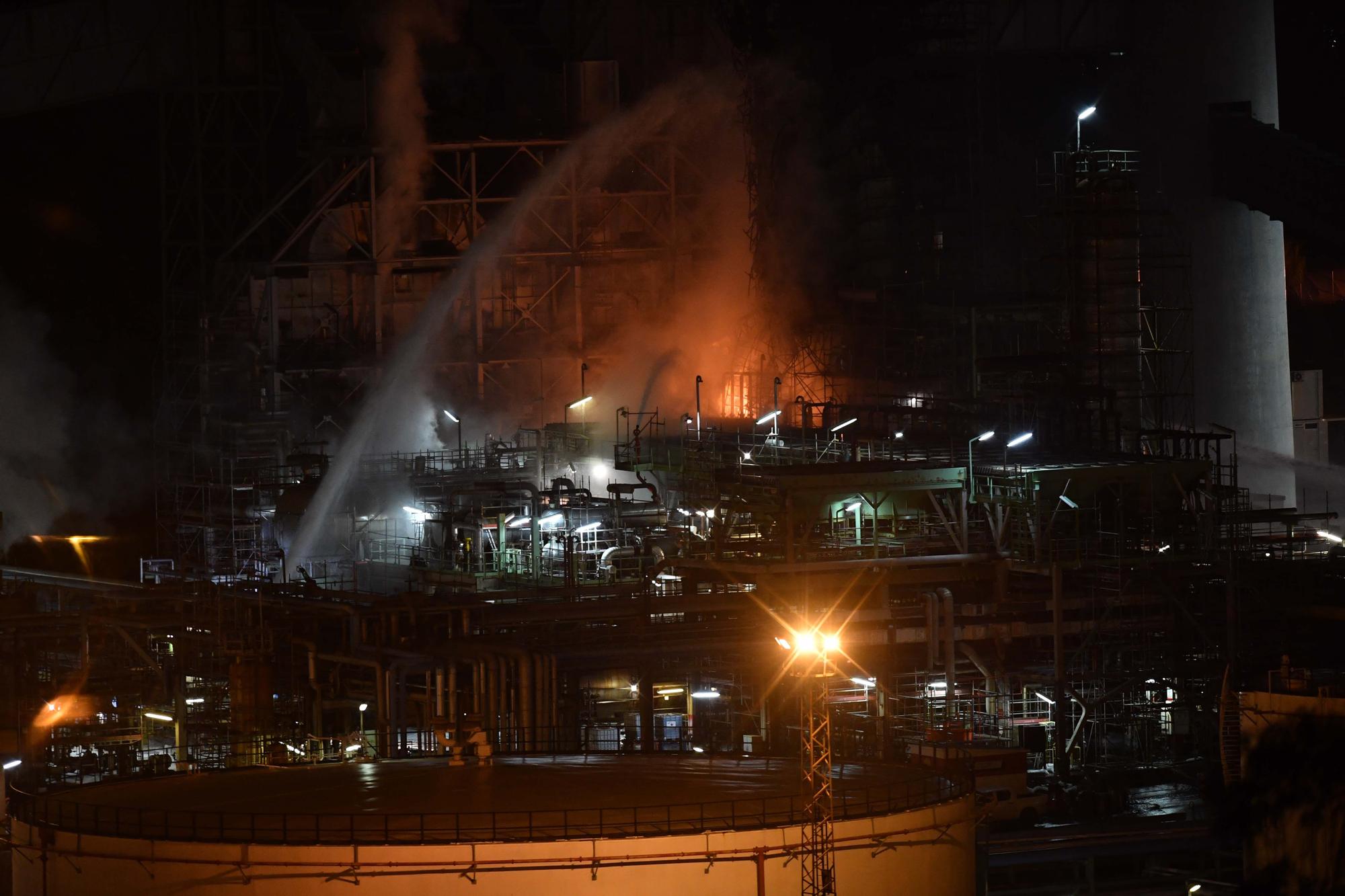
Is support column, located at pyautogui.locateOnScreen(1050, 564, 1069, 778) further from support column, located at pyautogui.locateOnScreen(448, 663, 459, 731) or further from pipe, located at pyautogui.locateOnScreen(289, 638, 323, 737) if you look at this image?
pipe, located at pyautogui.locateOnScreen(289, 638, 323, 737)

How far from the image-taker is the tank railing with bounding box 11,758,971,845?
26.4 metres

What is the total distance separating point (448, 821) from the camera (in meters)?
27.0

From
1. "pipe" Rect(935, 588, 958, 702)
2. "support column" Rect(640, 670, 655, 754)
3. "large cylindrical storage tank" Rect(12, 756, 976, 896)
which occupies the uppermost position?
"pipe" Rect(935, 588, 958, 702)

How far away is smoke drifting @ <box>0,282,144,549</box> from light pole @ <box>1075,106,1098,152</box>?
Result: 2587cm

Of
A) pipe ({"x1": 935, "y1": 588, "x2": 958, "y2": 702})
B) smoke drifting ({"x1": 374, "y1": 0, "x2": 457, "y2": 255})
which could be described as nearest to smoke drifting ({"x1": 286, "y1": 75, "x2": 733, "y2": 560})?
smoke drifting ({"x1": 374, "y1": 0, "x2": 457, "y2": 255})

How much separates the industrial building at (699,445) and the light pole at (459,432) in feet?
1.17

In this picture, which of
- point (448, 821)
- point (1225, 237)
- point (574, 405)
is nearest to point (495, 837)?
point (448, 821)

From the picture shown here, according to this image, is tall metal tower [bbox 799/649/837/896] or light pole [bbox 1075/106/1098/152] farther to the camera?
light pole [bbox 1075/106/1098/152]

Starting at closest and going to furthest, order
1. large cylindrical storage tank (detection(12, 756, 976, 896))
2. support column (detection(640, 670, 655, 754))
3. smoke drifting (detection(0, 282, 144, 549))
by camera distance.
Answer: large cylindrical storage tank (detection(12, 756, 976, 896)), support column (detection(640, 670, 655, 754)), smoke drifting (detection(0, 282, 144, 549))

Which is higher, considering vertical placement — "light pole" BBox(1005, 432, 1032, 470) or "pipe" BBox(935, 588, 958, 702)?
"light pole" BBox(1005, 432, 1032, 470)

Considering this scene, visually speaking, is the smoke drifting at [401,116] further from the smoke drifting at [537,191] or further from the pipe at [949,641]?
the pipe at [949,641]

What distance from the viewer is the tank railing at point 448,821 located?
86.7 ft

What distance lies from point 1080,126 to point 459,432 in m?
17.1

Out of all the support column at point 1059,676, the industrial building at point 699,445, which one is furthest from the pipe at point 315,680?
the support column at point 1059,676
